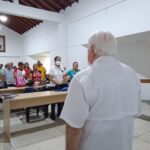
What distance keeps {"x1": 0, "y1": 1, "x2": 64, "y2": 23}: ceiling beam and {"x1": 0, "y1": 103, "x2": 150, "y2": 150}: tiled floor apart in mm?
4469

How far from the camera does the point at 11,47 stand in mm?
12672

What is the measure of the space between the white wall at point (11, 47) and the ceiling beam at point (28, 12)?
5843mm

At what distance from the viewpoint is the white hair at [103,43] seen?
94 centimetres

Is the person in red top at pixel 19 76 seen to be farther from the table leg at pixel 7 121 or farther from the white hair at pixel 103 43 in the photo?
the white hair at pixel 103 43

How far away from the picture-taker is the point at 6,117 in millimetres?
3047

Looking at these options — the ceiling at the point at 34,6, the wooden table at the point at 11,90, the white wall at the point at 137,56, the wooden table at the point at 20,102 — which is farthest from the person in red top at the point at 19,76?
the ceiling at the point at 34,6

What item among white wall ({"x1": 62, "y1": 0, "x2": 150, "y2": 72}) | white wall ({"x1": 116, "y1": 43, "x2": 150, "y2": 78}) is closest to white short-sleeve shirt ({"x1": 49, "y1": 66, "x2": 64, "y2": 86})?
A: white wall ({"x1": 62, "y1": 0, "x2": 150, "y2": 72})

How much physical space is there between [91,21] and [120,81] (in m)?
5.87

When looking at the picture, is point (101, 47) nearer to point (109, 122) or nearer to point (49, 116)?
point (109, 122)

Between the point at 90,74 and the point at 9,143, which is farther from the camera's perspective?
the point at 9,143

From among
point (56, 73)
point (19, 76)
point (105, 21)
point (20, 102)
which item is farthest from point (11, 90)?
point (105, 21)

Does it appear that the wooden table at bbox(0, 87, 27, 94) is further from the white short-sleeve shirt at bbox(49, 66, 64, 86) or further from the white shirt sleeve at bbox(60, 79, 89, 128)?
the white shirt sleeve at bbox(60, 79, 89, 128)

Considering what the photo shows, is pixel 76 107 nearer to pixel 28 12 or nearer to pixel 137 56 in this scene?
pixel 137 56

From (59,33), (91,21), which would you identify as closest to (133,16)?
(91,21)
